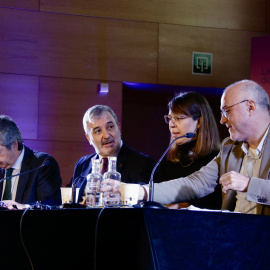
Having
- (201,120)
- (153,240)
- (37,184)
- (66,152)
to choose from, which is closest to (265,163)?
(201,120)

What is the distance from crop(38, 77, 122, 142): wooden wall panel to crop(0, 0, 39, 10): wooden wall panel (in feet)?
2.09

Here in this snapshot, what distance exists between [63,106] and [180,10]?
145 cm

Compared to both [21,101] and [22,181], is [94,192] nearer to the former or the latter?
[22,181]

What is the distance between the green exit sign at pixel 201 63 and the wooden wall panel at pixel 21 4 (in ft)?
4.99

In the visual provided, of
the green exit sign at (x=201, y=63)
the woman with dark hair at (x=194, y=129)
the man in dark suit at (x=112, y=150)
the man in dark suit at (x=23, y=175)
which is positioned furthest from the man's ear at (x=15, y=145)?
the green exit sign at (x=201, y=63)

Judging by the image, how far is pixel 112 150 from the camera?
138 inches

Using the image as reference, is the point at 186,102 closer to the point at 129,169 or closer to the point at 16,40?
the point at 129,169

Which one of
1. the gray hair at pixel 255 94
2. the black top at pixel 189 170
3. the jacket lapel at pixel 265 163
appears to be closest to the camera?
the jacket lapel at pixel 265 163

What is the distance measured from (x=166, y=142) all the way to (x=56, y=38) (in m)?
1.50

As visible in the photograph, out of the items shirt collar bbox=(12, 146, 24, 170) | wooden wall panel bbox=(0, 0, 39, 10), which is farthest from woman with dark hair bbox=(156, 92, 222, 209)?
wooden wall panel bbox=(0, 0, 39, 10)

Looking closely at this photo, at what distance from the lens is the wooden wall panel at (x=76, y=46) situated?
4.67 m

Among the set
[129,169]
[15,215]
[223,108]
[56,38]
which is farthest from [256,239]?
[56,38]

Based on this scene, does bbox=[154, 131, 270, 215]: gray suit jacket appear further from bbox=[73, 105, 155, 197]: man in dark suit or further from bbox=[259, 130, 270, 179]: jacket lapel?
bbox=[73, 105, 155, 197]: man in dark suit

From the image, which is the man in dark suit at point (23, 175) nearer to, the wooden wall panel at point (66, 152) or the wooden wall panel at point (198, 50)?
the wooden wall panel at point (66, 152)
